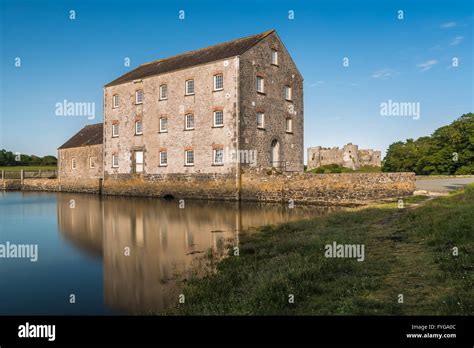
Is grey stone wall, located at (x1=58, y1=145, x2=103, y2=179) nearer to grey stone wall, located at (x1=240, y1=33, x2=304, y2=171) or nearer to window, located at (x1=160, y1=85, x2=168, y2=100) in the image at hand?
window, located at (x1=160, y1=85, x2=168, y2=100)

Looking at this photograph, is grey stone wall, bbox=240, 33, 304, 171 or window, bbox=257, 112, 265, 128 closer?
grey stone wall, bbox=240, 33, 304, 171

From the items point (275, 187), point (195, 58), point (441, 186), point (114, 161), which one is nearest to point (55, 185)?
point (114, 161)

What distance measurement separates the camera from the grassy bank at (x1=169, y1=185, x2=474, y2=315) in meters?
5.15

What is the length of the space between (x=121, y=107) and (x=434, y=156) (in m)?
43.9

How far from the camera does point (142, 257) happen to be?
32.3 ft

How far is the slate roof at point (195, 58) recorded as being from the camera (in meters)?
29.5

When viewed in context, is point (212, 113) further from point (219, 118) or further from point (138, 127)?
point (138, 127)

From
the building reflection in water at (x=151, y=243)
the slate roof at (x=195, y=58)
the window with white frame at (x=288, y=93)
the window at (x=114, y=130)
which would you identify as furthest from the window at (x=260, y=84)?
the window at (x=114, y=130)

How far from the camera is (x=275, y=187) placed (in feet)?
82.1

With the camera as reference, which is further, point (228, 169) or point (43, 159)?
point (43, 159)

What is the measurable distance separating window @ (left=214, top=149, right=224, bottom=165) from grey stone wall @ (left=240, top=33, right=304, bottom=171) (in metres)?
1.89

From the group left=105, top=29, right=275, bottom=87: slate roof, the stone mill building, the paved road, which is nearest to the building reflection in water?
the stone mill building
